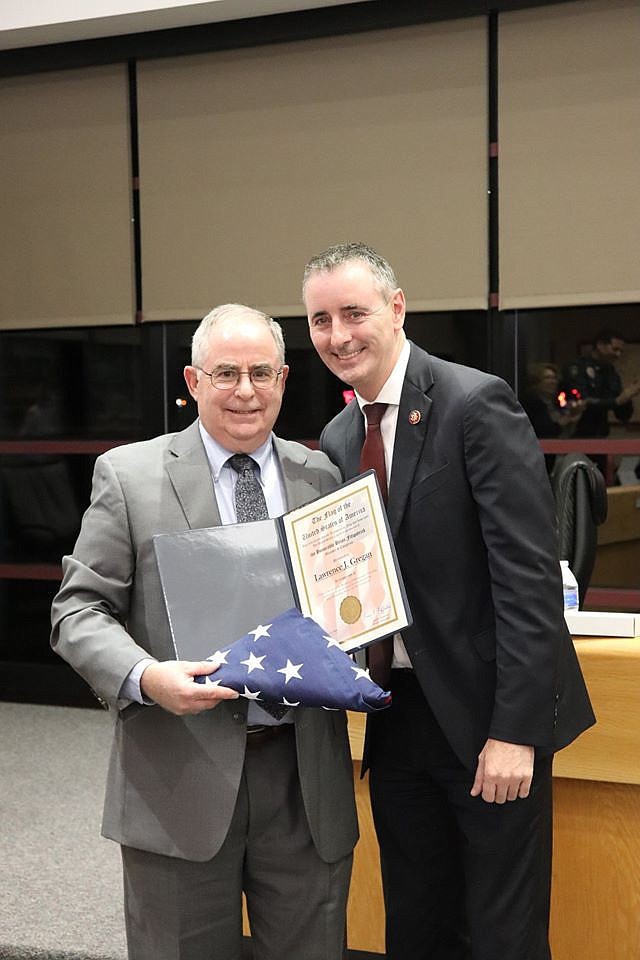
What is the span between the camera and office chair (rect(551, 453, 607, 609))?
2.82m

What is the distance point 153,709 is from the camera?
179 cm

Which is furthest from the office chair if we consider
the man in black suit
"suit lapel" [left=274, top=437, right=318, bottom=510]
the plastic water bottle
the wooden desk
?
"suit lapel" [left=274, top=437, right=318, bottom=510]

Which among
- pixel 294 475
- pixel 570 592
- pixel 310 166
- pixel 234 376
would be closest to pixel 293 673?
pixel 294 475

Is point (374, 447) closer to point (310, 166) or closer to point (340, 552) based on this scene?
point (340, 552)

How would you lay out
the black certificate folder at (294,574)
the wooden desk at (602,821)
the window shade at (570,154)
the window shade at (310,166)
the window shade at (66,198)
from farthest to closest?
1. the window shade at (66,198)
2. the window shade at (310,166)
3. the window shade at (570,154)
4. the wooden desk at (602,821)
5. the black certificate folder at (294,574)

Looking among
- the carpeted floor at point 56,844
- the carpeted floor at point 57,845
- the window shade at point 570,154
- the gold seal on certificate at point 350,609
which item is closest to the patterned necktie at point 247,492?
the gold seal on certificate at point 350,609

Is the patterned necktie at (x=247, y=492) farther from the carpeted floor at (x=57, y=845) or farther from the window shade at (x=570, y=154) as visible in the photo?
the window shade at (x=570, y=154)

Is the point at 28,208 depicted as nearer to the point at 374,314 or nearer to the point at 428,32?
the point at 428,32

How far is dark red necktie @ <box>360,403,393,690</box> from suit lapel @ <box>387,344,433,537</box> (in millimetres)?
46

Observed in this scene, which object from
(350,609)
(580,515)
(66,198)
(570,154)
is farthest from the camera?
(66,198)

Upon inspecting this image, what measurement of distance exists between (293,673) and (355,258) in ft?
2.57

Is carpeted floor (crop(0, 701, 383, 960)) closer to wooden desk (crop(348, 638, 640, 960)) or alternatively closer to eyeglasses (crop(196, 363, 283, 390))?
wooden desk (crop(348, 638, 640, 960))

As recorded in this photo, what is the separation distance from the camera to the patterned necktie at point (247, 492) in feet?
6.07

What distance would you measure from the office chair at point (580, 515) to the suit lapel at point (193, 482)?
1.30 metres
